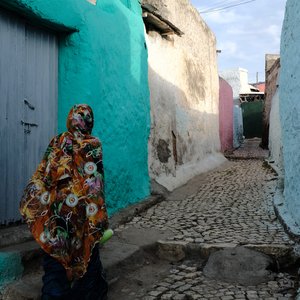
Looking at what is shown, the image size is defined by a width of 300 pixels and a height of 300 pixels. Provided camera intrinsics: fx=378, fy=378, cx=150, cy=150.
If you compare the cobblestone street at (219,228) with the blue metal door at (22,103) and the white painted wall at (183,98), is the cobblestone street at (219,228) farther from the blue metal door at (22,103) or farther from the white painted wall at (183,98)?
the blue metal door at (22,103)

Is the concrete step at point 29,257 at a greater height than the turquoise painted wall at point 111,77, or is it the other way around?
the turquoise painted wall at point 111,77

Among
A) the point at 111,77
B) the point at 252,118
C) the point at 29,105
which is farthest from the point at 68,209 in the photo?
the point at 252,118

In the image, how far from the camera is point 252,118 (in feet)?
83.7

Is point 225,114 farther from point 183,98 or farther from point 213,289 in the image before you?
point 213,289

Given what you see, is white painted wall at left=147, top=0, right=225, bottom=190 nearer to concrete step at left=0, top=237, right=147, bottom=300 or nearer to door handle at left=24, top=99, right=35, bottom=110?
concrete step at left=0, top=237, right=147, bottom=300

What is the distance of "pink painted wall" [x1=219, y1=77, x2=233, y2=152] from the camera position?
46.2 ft

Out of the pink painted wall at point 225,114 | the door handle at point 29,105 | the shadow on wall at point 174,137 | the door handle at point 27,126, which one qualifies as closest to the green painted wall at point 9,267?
the door handle at point 27,126

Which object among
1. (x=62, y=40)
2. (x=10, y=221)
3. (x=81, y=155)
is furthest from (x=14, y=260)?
(x=62, y=40)

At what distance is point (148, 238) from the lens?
4234mm

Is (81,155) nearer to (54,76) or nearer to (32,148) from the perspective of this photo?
(32,148)

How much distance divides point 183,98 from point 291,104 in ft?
13.7

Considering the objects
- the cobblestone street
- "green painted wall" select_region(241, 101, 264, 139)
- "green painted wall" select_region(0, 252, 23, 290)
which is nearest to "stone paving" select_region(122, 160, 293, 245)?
the cobblestone street

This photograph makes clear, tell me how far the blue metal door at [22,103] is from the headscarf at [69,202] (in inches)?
45.6

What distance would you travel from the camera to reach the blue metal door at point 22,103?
11.7ft
